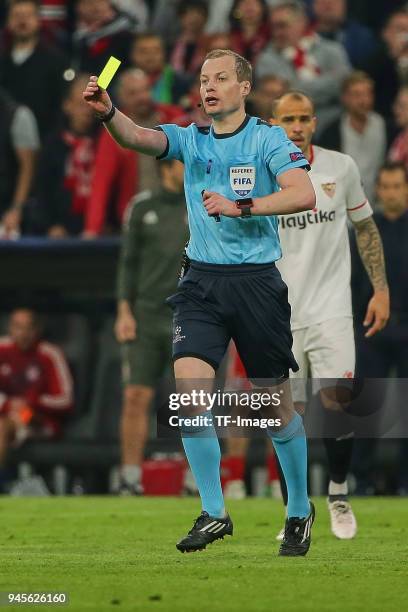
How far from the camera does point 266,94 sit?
45.1ft

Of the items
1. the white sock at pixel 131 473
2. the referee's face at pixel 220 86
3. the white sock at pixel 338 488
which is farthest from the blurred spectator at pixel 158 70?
the referee's face at pixel 220 86

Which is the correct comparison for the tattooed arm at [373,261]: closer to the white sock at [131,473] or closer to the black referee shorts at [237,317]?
the black referee shorts at [237,317]

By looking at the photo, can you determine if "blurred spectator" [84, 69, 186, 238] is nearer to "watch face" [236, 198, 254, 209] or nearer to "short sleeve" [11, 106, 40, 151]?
"short sleeve" [11, 106, 40, 151]

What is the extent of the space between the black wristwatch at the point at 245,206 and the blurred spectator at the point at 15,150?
311 inches

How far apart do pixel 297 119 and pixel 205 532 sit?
8.73 ft

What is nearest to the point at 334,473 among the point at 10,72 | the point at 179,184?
the point at 179,184

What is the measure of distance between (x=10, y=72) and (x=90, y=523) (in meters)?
6.77

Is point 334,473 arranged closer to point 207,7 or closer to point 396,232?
point 396,232

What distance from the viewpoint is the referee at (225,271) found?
7.25m

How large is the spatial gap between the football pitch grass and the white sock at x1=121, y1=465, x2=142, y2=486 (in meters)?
2.03

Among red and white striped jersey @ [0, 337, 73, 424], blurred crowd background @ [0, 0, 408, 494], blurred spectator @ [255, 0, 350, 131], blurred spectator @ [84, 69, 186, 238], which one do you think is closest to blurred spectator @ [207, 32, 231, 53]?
blurred crowd background @ [0, 0, 408, 494]

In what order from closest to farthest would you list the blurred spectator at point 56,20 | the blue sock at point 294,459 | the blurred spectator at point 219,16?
the blue sock at point 294,459, the blurred spectator at point 219,16, the blurred spectator at point 56,20

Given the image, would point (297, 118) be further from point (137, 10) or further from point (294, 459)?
point (137, 10)

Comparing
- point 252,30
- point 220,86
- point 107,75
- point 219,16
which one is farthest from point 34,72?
point 107,75
